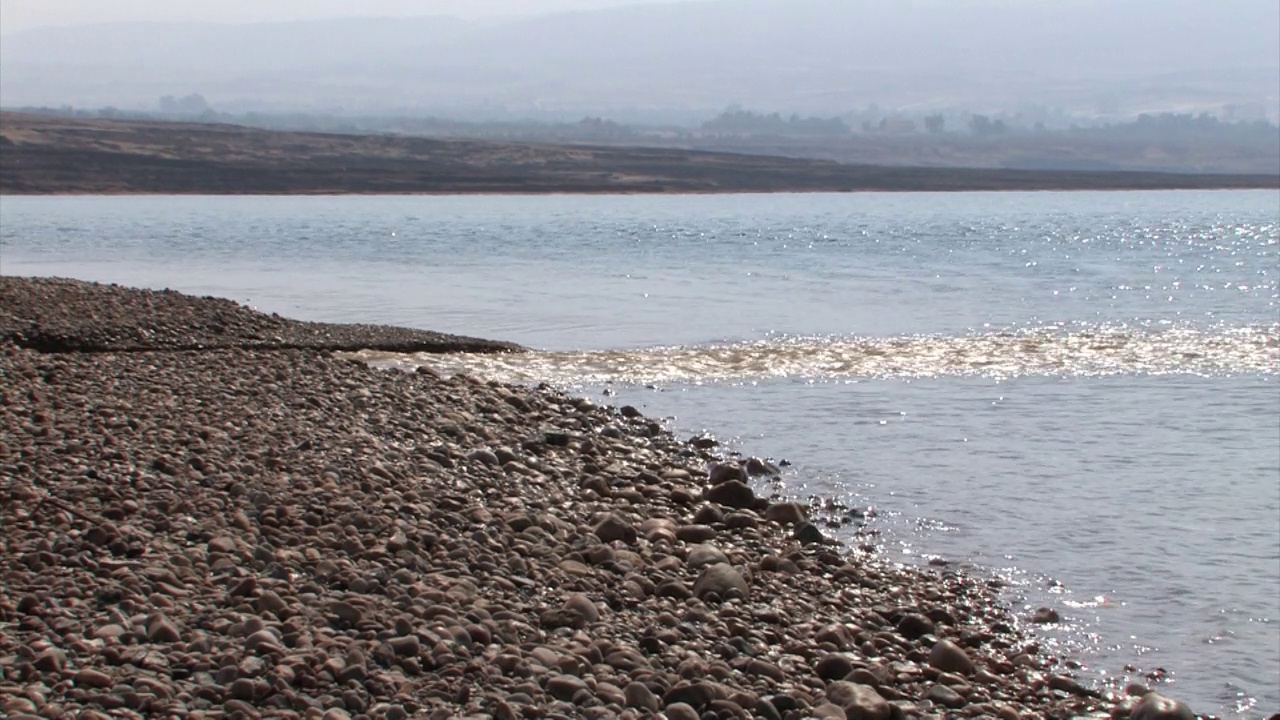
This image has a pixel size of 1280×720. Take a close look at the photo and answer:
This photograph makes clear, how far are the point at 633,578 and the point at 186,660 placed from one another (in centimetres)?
282

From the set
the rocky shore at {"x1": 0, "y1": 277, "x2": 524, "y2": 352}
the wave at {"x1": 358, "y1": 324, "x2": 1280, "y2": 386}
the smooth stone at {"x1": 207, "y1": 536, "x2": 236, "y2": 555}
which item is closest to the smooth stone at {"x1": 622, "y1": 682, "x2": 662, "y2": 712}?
the smooth stone at {"x1": 207, "y1": 536, "x2": 236, "y2": 555}

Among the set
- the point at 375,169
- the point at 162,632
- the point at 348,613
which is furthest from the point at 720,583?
the point at 375,169

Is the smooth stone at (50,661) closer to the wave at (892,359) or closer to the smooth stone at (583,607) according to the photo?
the smooth stone at (583,607)

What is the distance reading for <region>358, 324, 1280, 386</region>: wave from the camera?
19516 millimetres

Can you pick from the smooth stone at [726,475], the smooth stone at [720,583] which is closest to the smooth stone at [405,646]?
the smooth stone at [720,583]

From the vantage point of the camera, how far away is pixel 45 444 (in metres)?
9.82

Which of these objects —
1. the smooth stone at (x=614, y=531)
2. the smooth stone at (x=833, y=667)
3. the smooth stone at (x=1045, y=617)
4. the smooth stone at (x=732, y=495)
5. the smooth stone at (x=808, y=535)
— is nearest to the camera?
the smooth stone at (x=833, y=667)

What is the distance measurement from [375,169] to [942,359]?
227 feet

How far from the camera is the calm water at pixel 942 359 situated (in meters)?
10.3

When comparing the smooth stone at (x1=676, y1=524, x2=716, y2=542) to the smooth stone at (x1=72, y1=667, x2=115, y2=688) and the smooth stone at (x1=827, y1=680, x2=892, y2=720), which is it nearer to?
the smooth stone at (x1=827, y1=680, x2=892, y2=720)

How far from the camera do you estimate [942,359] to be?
21734mm

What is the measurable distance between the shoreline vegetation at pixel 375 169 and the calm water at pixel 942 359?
17.9m

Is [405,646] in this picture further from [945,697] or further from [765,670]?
[945,697]

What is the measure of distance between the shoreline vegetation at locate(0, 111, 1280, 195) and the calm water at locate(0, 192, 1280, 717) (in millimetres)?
17909
